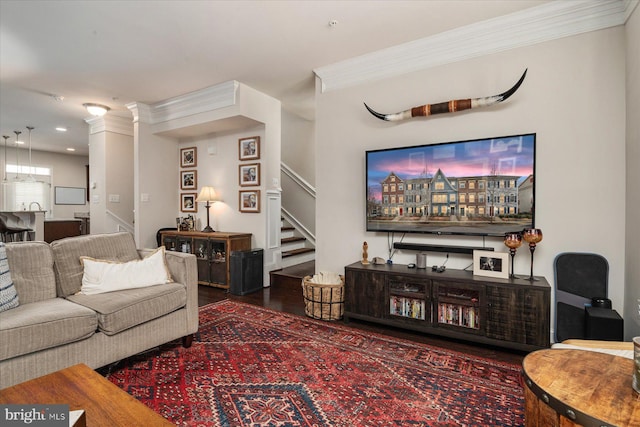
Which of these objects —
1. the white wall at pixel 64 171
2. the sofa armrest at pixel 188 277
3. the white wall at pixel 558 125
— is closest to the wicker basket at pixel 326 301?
the white wall at pixel 558 125

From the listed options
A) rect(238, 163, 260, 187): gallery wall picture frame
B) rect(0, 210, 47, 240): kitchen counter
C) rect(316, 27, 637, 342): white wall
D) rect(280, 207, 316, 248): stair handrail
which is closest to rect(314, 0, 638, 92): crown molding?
rect(316, 27, 637, 342): white wall

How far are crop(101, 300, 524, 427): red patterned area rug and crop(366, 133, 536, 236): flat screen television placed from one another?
1081 mm

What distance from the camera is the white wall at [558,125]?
244cm

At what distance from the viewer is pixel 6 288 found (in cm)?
197

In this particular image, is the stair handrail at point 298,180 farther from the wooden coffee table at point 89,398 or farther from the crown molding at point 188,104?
the wooden coffee table at point 89,398

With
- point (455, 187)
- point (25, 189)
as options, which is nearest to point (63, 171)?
point (25, 189)

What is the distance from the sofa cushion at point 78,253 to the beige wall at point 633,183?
3.68 metres

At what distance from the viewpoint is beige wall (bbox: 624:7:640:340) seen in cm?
215

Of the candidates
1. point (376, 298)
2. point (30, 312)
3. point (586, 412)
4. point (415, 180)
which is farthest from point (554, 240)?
point (30, 312)

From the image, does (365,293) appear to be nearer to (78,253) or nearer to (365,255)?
(365,255)

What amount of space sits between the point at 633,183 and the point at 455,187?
1.15 meters

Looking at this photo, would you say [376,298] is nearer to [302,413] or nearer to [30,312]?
[302,413]

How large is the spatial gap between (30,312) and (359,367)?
2.01 metres

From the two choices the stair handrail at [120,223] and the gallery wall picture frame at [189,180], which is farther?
the stair handrail at [120,223]
